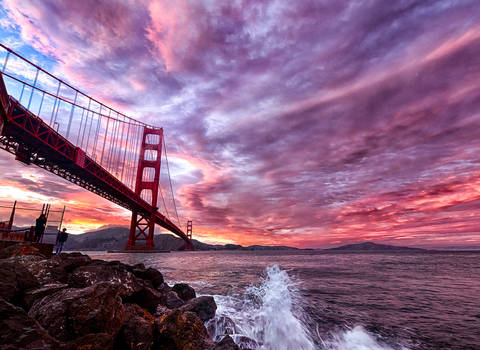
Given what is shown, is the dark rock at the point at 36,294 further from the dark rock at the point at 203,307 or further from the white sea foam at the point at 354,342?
the white sea foam at the point at 354,342


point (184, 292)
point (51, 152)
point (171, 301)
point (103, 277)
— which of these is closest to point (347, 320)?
point (171, 301)

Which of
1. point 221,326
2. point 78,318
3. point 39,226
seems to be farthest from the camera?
point 39,226

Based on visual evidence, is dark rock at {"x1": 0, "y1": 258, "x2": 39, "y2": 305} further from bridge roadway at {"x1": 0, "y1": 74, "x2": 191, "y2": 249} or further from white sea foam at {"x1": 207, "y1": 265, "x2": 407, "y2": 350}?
bridge roadway at {"x1": 0, "y1": 74, "x2": 191, "y2": 249}

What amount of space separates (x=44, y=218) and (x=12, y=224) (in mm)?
1264

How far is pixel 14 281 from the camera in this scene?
370 centimetres

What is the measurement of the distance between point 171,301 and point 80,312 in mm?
4523

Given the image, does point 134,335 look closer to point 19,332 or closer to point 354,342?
point 19,332

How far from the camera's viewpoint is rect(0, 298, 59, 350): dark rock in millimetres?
1900

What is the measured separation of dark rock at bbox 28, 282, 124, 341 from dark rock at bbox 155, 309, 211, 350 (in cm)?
72

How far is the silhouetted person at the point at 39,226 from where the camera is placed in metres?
10.9

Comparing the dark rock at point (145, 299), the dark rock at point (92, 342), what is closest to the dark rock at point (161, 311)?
the dark rock at point (145, 299)

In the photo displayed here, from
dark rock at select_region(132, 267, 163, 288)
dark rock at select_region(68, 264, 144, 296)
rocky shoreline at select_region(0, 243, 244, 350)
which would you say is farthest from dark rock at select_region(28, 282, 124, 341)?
dark rock at select_region(132, 267, 163, 288)

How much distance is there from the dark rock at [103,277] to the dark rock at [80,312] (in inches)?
56.8

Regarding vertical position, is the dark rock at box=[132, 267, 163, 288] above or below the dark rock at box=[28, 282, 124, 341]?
below
